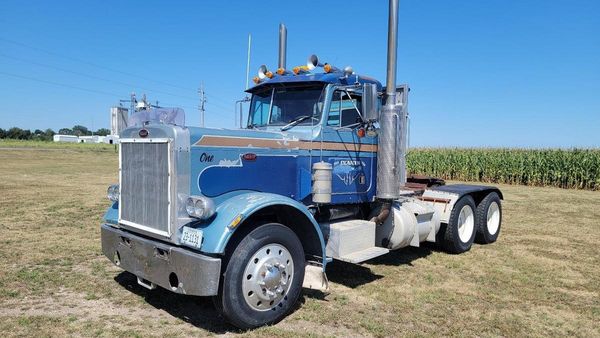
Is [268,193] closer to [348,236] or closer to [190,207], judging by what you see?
[190,207]

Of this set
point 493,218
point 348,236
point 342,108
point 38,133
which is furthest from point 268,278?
point 38,133

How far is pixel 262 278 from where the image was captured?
4410 millimetres

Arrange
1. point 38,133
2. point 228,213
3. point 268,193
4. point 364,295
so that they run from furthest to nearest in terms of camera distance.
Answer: point 38,133
point 364,295
point 268,193
point 228,213

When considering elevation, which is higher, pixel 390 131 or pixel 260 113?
pixel 260 113

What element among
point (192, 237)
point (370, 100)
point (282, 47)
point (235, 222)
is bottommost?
point (192, 237)

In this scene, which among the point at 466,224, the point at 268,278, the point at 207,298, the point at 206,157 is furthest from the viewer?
the point at 466,224

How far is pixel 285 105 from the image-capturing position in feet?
19.7

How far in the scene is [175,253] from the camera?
4.21m

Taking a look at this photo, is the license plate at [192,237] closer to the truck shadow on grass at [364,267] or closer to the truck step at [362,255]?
the truck step at [362,255]

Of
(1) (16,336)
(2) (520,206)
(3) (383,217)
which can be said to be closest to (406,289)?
(3) (383,217)

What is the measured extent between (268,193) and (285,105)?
5.34 feet

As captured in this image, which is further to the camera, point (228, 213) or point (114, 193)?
point (114, 193)

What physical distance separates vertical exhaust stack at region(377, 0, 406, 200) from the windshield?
1.01 m

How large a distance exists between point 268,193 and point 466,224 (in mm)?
5095
